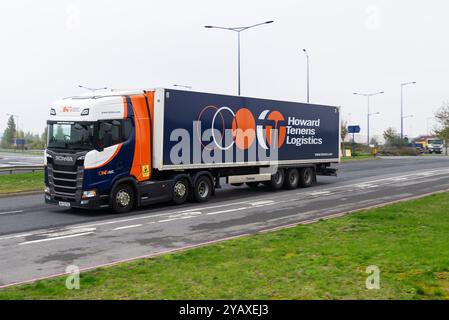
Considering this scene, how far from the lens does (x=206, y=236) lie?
34.8ft

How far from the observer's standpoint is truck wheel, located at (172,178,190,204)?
1589cm

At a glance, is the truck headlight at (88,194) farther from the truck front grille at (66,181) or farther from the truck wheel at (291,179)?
the truck wheel at (291,179)

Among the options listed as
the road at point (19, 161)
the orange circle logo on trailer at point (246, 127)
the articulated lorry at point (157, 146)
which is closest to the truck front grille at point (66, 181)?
the articulated lorry at point (157, 146)

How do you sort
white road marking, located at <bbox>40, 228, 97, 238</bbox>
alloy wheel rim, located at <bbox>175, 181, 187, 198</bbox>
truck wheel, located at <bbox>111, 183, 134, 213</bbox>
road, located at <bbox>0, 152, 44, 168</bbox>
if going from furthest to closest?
road, located at <bbox>0, 152, 44, 168</bbox>, alloy wheel rim, located at <bbox>175, 181, 187, 198</bbox>, truck wheel, located at <bbox>111, 183, 134, 213</bbox>, white road marking, located at <bbox>40, 228, 97, 238</bbox>

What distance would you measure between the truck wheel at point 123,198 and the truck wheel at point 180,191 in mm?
1584

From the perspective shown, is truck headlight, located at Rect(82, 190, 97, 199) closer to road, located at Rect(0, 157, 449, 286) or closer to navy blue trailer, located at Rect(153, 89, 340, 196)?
road, located at Rect(0, 157, 449, 286)

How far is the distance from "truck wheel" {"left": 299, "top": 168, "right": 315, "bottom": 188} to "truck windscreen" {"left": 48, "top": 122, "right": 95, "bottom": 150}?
34.3 ft

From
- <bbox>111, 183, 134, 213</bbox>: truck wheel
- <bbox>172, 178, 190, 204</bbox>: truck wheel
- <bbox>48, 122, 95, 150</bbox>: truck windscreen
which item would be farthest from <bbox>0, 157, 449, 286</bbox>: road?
<bbox>48, 122, 95, 150</bbox>: truck windscreen

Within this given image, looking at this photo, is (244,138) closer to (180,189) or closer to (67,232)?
(180,189)

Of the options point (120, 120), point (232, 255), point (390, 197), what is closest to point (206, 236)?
point (232, 255)

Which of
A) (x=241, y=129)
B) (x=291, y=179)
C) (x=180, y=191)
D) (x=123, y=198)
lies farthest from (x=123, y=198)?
(x=291, y=179)

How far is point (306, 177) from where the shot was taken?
21531mm
